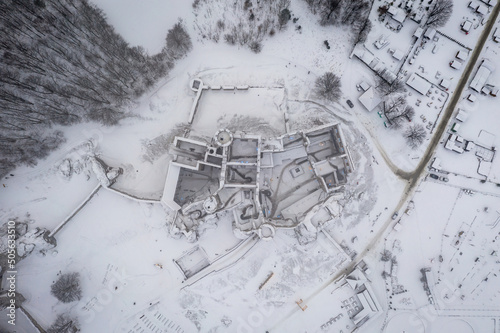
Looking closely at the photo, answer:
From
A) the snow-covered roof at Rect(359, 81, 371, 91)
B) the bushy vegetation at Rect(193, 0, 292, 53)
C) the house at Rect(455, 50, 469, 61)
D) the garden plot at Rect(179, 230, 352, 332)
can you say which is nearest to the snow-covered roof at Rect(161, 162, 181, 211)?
the garden plot at Rect(179, 230, 352, 332)

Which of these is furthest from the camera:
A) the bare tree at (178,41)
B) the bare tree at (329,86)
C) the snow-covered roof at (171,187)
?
the bare tree at (329,86)

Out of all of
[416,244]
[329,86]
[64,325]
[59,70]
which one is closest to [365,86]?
[329,86]

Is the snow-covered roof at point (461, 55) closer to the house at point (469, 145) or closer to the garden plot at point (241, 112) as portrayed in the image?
the house at point (469, 145)

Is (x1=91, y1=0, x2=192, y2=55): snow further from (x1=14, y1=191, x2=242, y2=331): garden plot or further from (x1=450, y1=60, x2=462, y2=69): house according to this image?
(x1=450, y1=60, x2=462, y2=69): house

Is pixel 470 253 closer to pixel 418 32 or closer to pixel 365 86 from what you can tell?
pixel 365 86

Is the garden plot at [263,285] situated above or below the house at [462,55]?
below

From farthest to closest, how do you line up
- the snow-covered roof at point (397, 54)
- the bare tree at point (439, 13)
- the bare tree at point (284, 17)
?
the bare tree at point (439, 13) < the snow-covered roof at point (397, 54) < the bare tree at point (284, 17)

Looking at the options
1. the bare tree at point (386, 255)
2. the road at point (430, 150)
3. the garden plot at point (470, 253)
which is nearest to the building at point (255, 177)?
the road at point (430, 150)

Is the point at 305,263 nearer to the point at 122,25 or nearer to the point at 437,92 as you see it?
the point at 437,92
